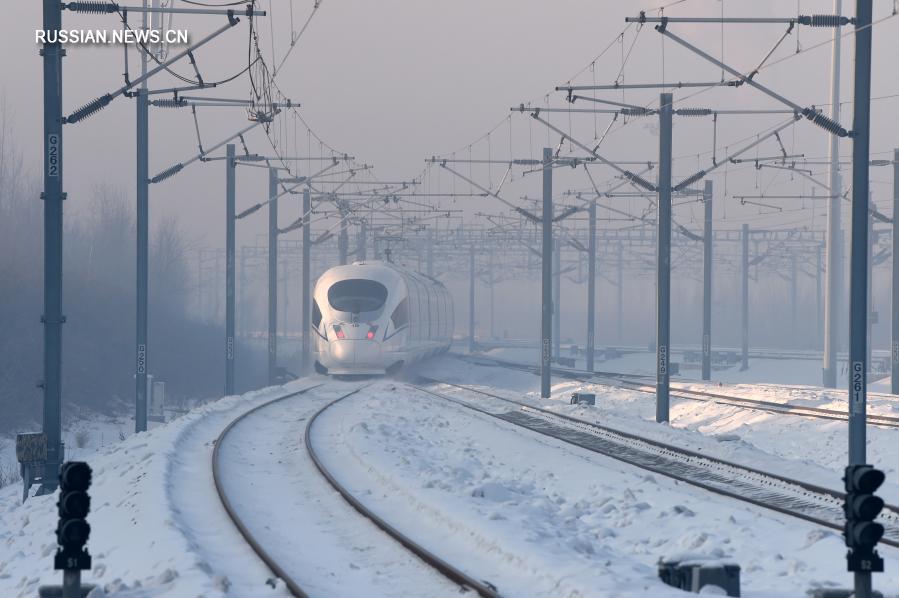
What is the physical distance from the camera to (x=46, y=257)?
1744 cm

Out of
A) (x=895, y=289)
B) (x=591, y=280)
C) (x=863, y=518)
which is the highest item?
(x=591, y=280)

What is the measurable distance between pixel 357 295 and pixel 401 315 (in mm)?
1862

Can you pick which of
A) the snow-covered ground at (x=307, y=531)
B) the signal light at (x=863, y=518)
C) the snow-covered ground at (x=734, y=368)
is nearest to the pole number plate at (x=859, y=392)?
the snow-covered ground at (x=307, y=531)

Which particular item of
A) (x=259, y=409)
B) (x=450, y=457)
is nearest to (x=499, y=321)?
(x=259, y=409)

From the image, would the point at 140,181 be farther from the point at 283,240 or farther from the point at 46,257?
the point at 283,240

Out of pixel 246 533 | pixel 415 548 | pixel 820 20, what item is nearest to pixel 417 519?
pixel 246 533

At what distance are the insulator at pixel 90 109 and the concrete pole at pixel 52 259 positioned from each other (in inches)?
14.9

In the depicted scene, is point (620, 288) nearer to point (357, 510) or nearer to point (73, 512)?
→ point (357, 510)

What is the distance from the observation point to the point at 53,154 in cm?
1734

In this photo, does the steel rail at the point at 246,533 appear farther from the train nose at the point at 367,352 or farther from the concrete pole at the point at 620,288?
the concrete pole at the point at 620,288

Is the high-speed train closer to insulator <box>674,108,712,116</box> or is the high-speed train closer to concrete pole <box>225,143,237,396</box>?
concrete pole <box>225,143,237,396</box>

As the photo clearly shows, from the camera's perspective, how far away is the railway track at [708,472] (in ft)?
44.2

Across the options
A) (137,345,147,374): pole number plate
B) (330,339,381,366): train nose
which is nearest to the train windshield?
(330,339,381,366): train nose

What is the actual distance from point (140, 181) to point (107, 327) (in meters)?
29.7
